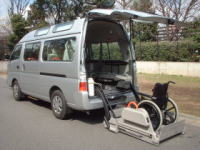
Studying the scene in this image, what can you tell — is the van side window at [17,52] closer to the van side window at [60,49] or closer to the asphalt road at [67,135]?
the van side window at [60,49]

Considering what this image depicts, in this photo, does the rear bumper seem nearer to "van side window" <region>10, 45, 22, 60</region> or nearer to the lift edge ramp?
the lift edge ramp

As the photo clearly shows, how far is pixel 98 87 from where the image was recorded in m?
5.39

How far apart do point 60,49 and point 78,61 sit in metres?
0.91

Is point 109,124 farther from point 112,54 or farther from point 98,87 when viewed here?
point 112,54

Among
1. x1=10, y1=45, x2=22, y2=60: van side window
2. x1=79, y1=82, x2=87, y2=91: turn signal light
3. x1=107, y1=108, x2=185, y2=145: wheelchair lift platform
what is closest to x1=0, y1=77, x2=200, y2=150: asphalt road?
x1=107, y1=108, x2=185, y2=145: wheelchair lift platform

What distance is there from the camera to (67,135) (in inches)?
192

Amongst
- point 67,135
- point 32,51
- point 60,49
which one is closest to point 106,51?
point 60,49

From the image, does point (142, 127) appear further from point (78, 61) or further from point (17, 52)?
point (17, 52)

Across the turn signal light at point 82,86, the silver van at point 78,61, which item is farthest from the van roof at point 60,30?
the turn signal light at point 82,86

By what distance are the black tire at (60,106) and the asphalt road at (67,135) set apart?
0.53 ft

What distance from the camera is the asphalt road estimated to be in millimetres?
4296

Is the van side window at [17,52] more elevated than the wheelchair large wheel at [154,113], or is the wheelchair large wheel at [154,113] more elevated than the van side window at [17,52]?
the van side window at [17,52]

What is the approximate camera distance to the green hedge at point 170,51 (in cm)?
1275

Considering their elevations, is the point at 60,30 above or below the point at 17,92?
above
